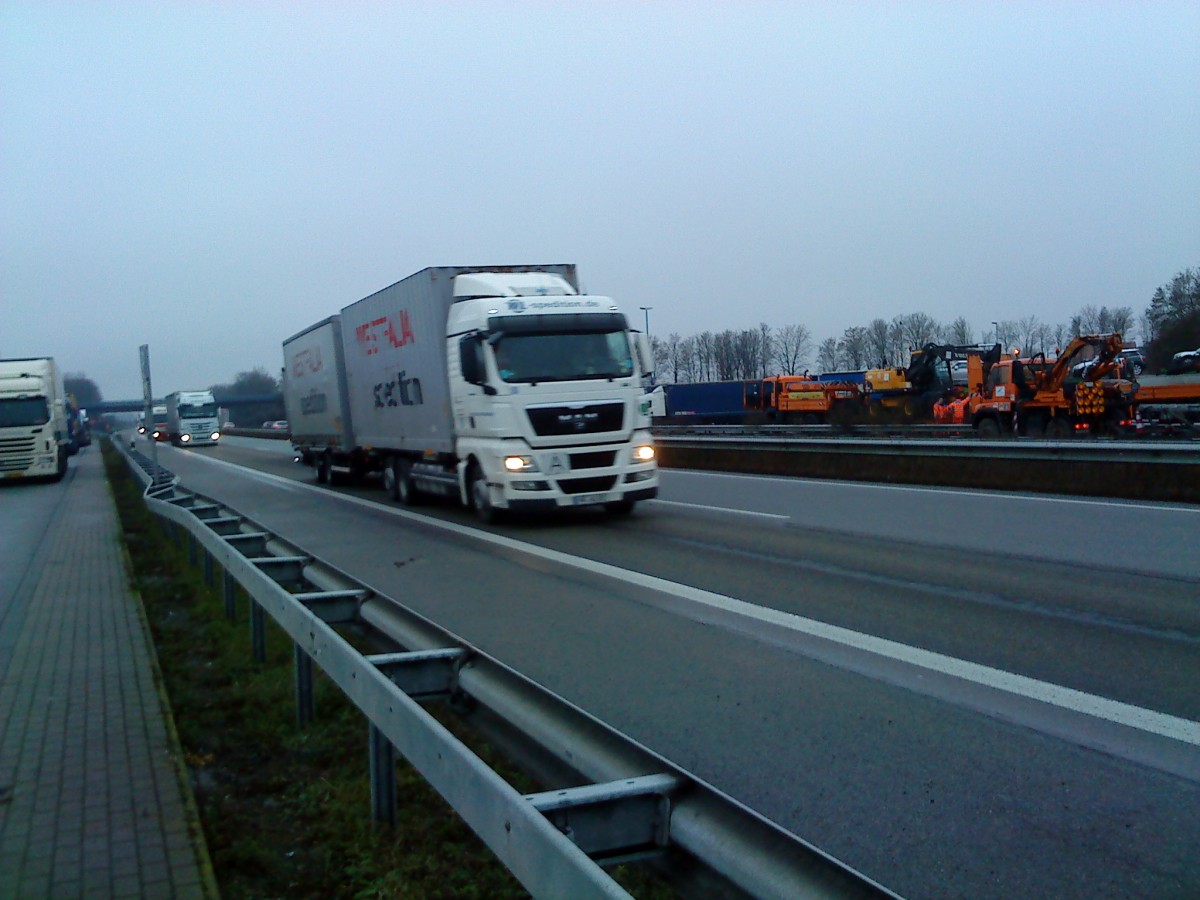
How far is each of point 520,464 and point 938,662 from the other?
8.26m

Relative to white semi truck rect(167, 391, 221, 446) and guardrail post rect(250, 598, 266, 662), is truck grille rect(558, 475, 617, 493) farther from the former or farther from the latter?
white semi truck rect(167, 391, 221, 446)

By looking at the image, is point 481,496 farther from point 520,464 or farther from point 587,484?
point 587,484

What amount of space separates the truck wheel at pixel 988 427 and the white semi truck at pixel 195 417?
162 ft

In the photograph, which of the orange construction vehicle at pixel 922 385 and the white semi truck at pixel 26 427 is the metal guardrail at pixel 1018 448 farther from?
the white semi truck at pixel 26 427

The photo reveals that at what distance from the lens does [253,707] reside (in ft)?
22.1

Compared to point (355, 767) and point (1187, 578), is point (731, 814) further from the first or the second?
point (1187, 578)

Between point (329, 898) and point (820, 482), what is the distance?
57.2 ft

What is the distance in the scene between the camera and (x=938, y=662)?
267 inches

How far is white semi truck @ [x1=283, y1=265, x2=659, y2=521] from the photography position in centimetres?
1427

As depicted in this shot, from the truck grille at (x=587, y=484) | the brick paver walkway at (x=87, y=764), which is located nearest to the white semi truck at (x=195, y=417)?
the truck grille at (x=587, y=484)

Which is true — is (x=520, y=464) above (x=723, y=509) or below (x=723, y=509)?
above

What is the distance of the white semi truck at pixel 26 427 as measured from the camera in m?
35.0

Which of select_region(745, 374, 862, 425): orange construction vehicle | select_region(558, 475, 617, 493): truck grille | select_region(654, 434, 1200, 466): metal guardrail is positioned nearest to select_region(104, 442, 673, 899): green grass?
select_region(558, 475, 617, 493): truck grille

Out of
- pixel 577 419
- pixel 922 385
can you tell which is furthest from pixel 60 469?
pixel 922 385
